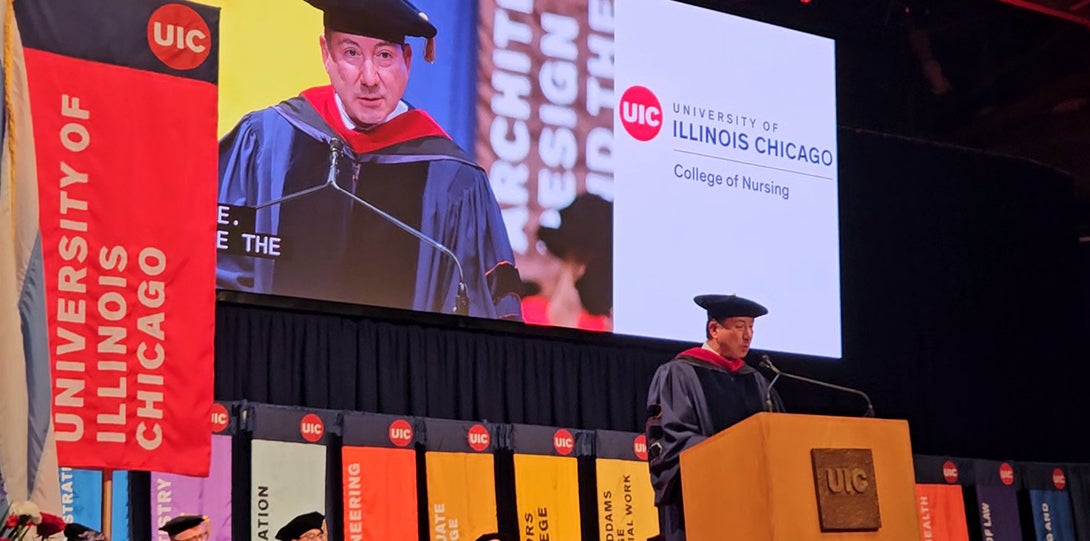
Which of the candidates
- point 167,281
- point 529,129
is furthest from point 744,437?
point 529,129

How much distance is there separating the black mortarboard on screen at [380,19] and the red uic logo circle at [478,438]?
1624mm

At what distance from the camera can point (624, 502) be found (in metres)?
6.57

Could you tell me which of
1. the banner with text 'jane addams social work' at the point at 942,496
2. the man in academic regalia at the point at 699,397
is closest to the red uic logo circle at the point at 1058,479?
the banner with text 'jane addams social work' at the point at 942,496

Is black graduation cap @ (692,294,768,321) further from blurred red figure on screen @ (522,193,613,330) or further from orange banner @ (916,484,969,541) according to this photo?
orange banner @ (916,484,969,541)

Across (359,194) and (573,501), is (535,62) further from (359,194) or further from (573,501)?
(573,501)

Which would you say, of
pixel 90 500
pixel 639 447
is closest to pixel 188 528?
pixel 90 500

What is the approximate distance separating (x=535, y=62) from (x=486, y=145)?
488mm

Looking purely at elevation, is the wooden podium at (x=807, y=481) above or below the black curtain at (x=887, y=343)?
below

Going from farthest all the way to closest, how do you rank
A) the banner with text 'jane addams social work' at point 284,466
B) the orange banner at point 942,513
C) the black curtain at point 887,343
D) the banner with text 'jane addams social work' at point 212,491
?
the orange banner at point 942,513 → the black curtain at point 887,343 → the banner with text 'jane addams social work' at point 284,466 → the banner with text 'jane addams social work' at point 212,491

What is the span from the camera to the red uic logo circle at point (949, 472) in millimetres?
7645

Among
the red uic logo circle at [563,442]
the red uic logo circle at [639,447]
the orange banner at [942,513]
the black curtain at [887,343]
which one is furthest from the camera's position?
the orange banner at [942,513]

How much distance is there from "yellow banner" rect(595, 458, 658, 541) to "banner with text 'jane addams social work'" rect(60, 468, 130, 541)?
2.17 m

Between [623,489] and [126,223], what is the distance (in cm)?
442

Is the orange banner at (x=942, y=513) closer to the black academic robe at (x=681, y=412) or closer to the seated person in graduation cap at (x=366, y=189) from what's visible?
the seated person in graduation cap at (x=366, y=189)
